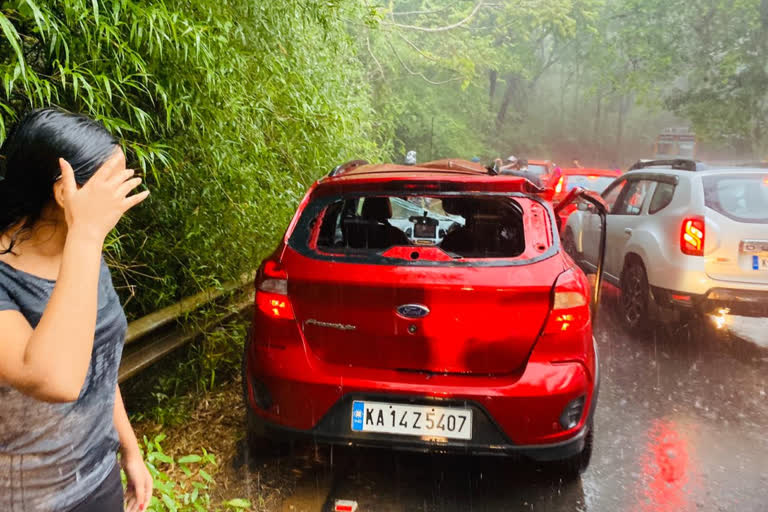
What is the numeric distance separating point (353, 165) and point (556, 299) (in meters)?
1.68

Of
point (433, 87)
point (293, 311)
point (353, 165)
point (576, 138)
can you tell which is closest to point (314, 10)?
point (353, 165)

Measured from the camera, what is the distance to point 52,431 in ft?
4.18

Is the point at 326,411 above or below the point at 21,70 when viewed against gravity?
below

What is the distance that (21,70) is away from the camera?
2.44 meters

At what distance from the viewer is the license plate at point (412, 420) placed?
2990 mm

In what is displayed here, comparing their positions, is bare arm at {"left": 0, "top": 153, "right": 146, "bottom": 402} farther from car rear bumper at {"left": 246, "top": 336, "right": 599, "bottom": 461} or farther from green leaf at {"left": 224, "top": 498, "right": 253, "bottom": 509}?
green leaf at {"left": 224, "top": 498, "right": 253, "bottom": 509}

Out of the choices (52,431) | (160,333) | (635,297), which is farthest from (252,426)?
(635,297)

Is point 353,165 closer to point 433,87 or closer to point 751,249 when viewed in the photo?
point 751,249

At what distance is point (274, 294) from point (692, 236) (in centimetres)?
455

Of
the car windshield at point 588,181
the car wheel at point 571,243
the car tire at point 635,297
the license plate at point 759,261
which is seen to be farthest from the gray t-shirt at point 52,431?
the car windshield at point 588,181

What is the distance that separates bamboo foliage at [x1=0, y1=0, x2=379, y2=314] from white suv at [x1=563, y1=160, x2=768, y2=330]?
11.3ft

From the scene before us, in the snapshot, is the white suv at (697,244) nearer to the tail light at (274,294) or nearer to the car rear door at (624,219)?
the car rear door at (624,219)

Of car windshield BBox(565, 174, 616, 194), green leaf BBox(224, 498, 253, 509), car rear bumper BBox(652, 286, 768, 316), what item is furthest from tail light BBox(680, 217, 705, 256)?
car windshield BBox(565, 174, 616, 194)

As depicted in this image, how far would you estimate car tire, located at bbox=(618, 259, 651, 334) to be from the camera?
6.76m
